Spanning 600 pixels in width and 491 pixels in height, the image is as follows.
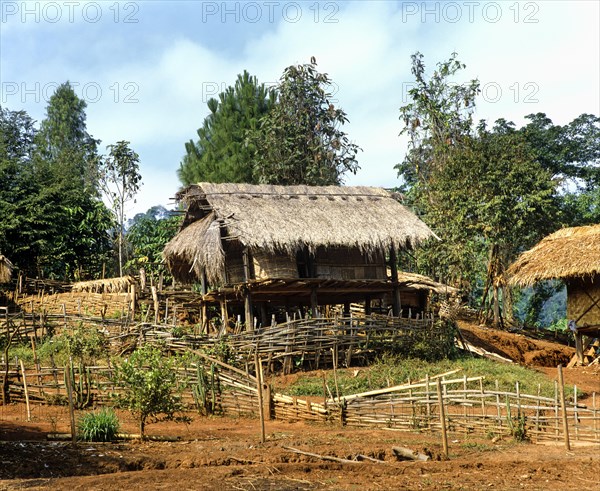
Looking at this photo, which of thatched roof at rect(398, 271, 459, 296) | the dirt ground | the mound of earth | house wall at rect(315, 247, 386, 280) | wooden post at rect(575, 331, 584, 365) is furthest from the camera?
thatched roof at rect(398, 271, 459, 296)

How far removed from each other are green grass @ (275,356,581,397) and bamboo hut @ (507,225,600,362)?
294 centimetres

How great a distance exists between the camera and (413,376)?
17766 mm

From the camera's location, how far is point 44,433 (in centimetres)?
1222

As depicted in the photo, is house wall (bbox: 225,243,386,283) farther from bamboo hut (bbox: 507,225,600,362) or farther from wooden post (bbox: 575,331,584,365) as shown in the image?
wooden post (bbox: 575,331,584,365)

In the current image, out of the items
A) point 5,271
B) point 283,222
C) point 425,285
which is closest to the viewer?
point 283,222

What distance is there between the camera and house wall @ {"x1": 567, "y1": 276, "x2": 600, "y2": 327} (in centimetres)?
2133

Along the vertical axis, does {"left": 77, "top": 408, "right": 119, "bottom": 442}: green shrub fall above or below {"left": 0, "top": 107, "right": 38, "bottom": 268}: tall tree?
below

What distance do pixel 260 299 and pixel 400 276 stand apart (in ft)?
19.6

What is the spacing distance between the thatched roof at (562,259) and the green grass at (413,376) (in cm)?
287

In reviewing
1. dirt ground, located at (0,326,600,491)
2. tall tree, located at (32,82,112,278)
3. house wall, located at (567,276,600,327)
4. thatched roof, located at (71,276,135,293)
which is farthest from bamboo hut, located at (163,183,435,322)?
dirt ground, located at (0,326,600,491)

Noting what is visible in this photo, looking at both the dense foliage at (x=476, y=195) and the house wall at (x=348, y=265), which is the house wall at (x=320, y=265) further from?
the dense foliage at (x=476, y=195)

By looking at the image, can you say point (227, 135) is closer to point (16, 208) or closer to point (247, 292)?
point (16, 208)

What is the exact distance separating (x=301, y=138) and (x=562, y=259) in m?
13.1

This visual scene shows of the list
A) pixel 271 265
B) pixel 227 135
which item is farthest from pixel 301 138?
pixel 271 265
